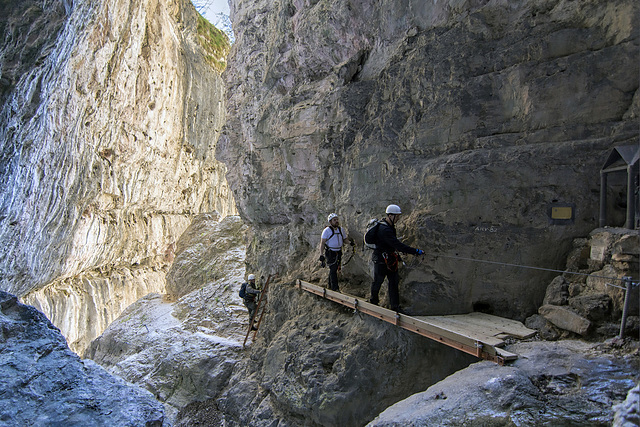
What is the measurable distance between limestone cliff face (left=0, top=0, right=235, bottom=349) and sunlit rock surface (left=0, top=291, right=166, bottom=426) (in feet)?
33.3

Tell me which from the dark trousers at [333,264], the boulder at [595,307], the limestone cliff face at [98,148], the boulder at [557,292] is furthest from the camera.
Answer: the limestone cliff face at [98,148]

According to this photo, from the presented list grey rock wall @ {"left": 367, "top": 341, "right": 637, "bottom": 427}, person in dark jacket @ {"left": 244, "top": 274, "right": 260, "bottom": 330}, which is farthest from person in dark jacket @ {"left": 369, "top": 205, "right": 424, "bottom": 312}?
person in dark jacket @ {"left": 244, "top": 274, "right": 260, "bottom": 330}

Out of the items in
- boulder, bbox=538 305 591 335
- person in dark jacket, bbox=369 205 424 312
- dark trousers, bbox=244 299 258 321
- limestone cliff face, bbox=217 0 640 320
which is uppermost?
limestone cliff face, bbox=217 0 640 320

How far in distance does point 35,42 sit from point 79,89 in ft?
6.17

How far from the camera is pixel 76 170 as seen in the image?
15.7 metres

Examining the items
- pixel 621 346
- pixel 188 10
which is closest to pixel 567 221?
pixel 621 346

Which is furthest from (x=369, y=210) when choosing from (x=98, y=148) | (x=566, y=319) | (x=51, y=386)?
(x=98, y=148)

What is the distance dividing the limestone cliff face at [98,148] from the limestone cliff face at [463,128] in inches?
363

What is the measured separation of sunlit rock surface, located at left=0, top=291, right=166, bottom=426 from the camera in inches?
144

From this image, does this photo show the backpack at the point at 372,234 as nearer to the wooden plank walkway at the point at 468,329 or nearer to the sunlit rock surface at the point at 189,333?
the wooden plank walkway at the point at 468,329

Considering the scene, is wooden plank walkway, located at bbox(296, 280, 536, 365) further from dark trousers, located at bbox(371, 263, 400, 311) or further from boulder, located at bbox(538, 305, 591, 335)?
boulder, located at bbox(538, 305, 591, 335)

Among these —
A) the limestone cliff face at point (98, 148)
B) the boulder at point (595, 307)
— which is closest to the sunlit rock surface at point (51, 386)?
the boulder at point (595, 307)

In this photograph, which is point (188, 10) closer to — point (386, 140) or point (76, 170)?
point (76, 170)

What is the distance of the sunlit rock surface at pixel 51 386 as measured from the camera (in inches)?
144
